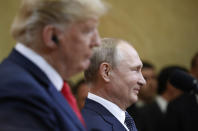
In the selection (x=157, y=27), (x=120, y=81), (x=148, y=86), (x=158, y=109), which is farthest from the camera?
(x=157, y=27)

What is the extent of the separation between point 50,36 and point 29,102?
0.22m

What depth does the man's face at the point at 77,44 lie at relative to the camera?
1538 millimetres

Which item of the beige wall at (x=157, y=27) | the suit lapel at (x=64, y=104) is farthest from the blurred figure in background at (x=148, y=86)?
the suit lapel at (x=64, y=104)

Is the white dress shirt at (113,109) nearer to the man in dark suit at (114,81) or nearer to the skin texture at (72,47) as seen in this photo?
the man in dark suit at (114,81)

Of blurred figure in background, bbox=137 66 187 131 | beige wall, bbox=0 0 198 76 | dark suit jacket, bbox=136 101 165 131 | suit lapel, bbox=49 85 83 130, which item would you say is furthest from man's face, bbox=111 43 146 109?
beige wall, bbox=0 0 198 76

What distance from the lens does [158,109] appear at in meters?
4.96

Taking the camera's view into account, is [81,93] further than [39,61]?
Yes

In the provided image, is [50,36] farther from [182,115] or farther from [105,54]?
[182,115]

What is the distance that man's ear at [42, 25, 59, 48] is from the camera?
152cm

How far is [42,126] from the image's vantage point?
1473mm

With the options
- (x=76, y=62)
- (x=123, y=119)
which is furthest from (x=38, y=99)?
(x=123, y=119)

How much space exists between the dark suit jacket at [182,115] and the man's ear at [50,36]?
3.21m

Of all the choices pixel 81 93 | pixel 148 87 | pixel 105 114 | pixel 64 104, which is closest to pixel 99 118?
pixel 105 114

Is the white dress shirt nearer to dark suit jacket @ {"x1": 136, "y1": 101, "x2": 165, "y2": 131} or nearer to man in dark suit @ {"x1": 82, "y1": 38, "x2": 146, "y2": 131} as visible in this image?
man in dark suit @ {"x1": 82, "y1": 38, "x2": 146, "y2": 131}
